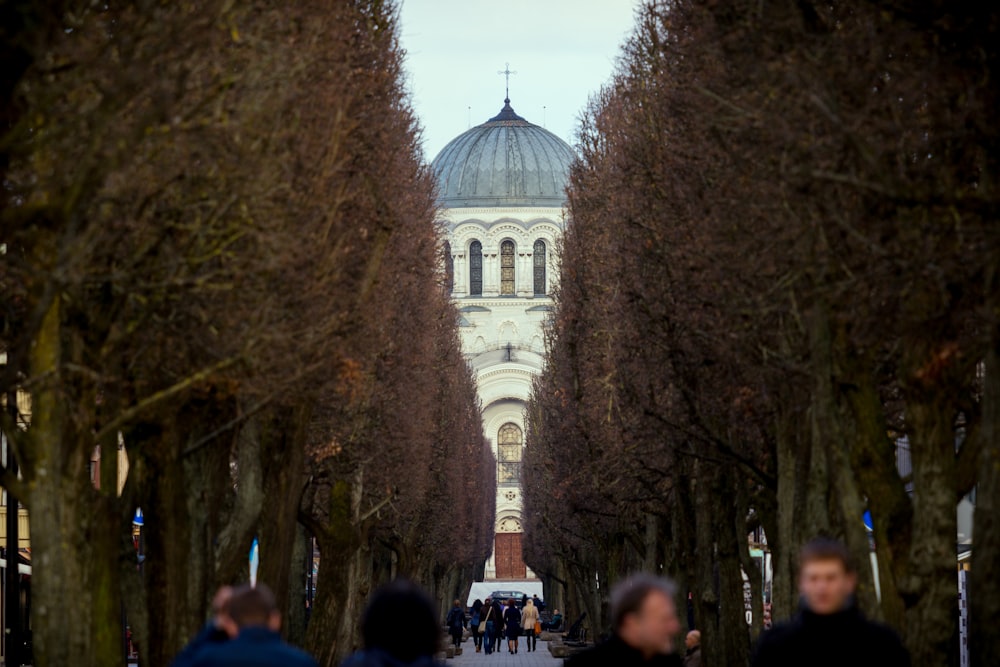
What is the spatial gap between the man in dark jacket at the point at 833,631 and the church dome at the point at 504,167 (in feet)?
437

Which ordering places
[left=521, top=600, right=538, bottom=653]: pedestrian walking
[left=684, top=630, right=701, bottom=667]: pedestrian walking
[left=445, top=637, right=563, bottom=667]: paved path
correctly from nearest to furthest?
[left=684, top=630, right=701, bottom=667]: pedestrian walking, [left=445, top=637, right=563, bottom=667]: paved path, [left=521, top=600, right=538, bottom=653]: pedestrian walking

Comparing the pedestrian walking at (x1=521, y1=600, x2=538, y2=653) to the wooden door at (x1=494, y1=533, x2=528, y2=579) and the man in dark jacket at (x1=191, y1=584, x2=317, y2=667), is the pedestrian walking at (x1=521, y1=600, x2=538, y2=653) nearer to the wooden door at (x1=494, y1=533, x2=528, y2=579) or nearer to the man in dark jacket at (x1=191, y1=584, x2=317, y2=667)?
the man in dark jacket at (x1=191, y1=584, x2=317, y2=667)

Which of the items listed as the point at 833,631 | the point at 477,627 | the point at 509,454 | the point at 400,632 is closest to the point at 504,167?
the point at 509,454

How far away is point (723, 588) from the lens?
31.3 metres

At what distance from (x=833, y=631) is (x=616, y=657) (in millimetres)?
1191

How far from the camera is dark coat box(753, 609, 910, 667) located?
9.83 m

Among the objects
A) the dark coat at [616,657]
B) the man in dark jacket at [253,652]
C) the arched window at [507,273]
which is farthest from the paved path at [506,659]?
the arched window at [507,273]

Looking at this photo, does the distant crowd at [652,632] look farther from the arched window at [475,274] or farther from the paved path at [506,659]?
the arched window at [475,274]

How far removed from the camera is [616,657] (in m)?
9.39

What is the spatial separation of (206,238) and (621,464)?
62.3ft

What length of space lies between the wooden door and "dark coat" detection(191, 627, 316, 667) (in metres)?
148

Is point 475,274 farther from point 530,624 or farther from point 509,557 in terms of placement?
point 530,624

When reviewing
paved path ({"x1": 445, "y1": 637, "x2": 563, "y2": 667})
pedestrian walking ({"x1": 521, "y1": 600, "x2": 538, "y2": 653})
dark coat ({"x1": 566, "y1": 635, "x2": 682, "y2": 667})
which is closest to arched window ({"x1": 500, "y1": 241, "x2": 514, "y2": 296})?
paved path ({"x1": 445, "y1": 637, "x2": 563, "y2": 667})

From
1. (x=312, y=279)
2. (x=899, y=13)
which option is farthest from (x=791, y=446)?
(x=899, y=13)
